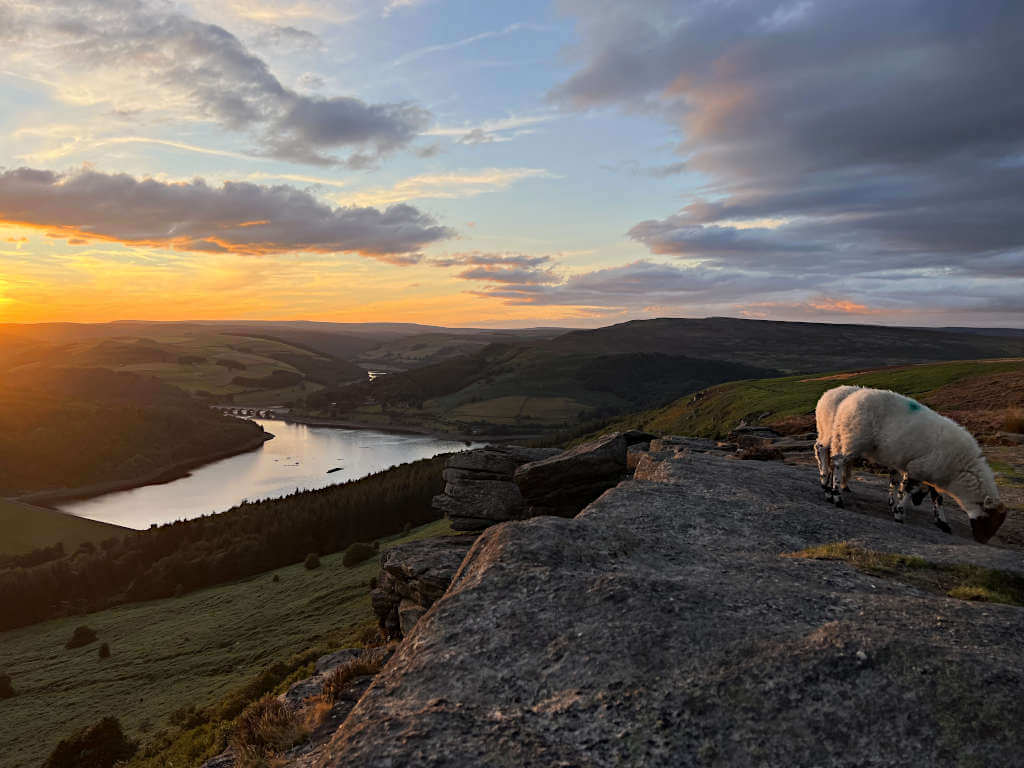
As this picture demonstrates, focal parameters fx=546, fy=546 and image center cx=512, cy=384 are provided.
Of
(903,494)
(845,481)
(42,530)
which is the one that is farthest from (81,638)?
(42,530)

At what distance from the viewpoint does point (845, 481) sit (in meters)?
18.6

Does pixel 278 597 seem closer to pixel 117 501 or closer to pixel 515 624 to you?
pixel 515 624

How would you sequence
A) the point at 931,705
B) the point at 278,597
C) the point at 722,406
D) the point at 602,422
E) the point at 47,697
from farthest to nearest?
the point at 602,422
the point at 722,406
the point at 278,597
the point at 47,697
the point at 931,705

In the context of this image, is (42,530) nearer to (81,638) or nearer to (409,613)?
(81,638)

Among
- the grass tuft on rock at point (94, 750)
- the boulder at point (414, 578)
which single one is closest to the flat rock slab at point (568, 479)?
the boulder at point (414, 578)

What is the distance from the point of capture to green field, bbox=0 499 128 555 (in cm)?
12644

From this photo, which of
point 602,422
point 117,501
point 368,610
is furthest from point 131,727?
point 117,501

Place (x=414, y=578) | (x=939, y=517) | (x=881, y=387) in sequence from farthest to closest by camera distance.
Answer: (x=881, y=387) → (x=414, y=578) → (x=939, y=517)

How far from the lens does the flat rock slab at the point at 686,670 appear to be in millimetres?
6234

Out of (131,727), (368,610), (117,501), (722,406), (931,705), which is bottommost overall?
(117,501)

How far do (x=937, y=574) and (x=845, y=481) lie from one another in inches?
329

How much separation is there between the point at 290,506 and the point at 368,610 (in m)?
84.5

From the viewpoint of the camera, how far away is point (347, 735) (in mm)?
6844

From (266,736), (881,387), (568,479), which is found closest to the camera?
(266,736)
